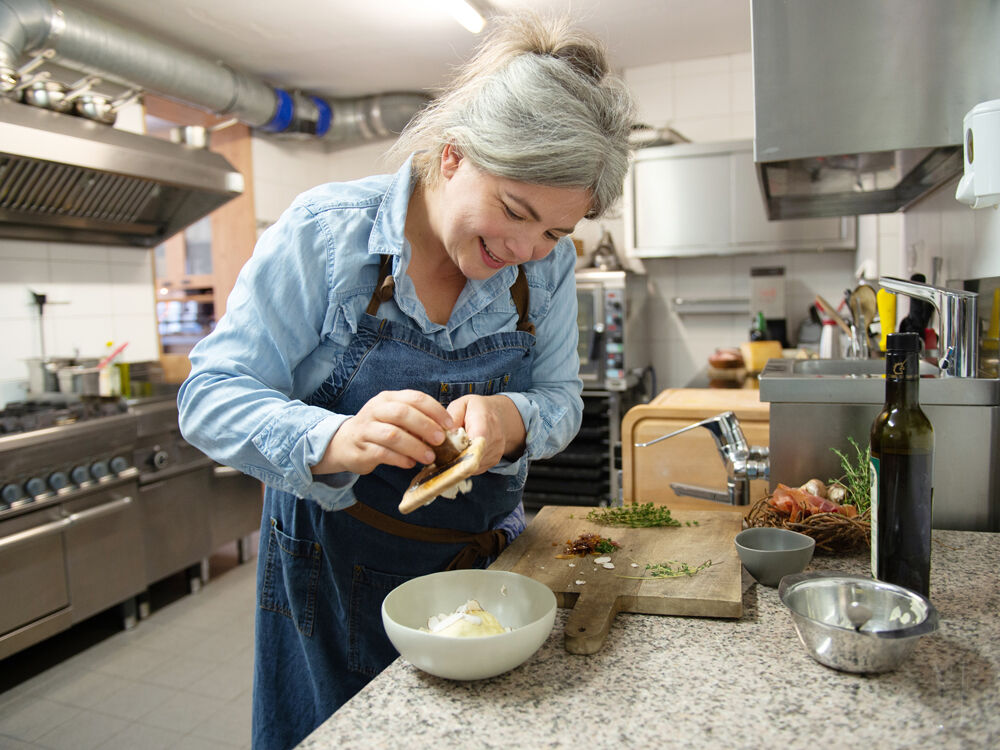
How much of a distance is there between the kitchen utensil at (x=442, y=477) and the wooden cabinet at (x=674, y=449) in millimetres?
1525

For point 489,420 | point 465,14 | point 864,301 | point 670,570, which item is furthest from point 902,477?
point 465,14

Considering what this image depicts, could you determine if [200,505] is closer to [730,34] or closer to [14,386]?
[14,386]

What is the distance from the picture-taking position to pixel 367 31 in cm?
381

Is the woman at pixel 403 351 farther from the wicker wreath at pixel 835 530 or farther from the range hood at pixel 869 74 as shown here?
the range hood at pixel 869 74

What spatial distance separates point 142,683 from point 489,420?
2222 mm

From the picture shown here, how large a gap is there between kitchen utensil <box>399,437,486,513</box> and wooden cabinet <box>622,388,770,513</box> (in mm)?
1525

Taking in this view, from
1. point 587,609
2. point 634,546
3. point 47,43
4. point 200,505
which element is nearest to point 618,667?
point 587,609

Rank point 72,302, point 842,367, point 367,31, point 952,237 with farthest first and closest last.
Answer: point 367,31 → point 72,302 → point 842,367 → point 952,237

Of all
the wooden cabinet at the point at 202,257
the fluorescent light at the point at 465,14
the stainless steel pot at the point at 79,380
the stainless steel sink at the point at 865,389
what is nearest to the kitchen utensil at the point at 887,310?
the stainless steel sink at the point at 865,389

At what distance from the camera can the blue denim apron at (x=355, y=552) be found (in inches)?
45.7

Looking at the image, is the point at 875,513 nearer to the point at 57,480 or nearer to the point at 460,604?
the point at 460,604

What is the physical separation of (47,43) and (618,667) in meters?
3.45

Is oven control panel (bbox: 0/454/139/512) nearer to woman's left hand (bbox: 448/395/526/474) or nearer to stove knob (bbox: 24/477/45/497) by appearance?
stove knob (bbox: 24/477/45/497)

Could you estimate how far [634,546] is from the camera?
1173mm
